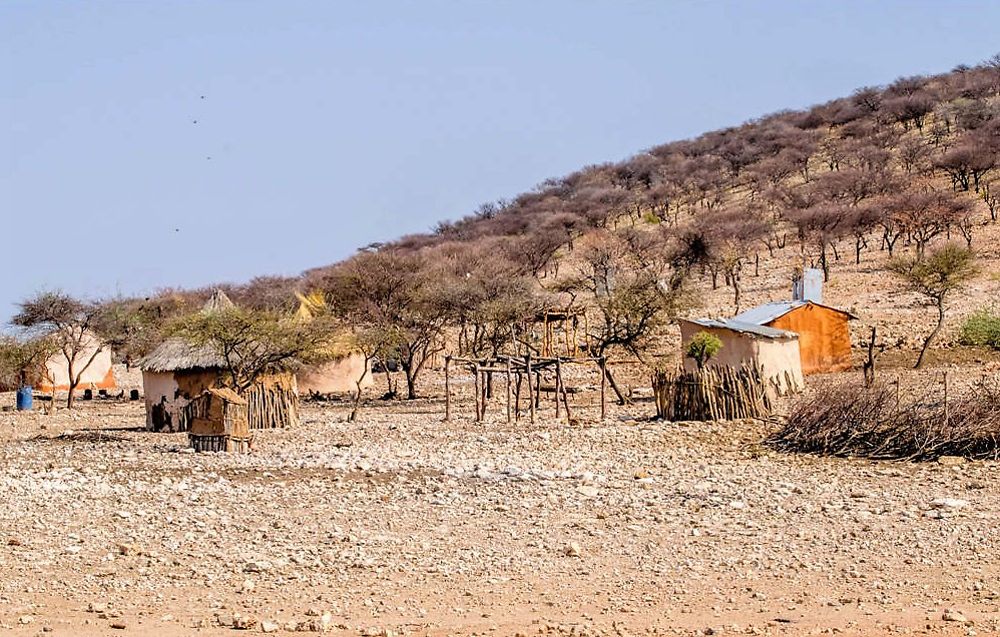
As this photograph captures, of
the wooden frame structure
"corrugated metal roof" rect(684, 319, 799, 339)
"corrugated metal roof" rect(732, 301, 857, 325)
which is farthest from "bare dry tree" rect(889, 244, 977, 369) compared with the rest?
the wooden frame structure

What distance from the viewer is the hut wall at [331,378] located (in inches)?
1312

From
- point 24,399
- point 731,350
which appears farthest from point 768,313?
point 24,399

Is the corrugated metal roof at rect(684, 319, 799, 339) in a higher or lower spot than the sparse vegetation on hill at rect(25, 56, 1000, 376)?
lower

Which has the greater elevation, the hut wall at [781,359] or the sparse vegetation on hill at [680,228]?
the sparse vegetation on hill at [680,228]

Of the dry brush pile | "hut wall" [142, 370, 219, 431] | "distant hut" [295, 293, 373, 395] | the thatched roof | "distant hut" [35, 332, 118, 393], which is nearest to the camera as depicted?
the dry brush pile

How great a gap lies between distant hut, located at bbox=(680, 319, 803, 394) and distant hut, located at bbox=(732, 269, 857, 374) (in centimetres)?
170

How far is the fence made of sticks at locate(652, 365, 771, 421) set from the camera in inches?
823

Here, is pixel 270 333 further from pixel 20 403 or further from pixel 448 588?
pixel 448 588

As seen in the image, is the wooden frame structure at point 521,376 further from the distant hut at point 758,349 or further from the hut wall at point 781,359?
the hut wall at point 781,359

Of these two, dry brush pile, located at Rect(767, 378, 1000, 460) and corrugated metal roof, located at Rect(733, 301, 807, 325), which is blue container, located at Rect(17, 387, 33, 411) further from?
dry brush pile, located at Rect(767, 378, 1000, 460)

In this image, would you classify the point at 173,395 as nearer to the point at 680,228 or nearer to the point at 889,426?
the point at 889,426

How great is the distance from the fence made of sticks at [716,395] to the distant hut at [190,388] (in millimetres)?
7125

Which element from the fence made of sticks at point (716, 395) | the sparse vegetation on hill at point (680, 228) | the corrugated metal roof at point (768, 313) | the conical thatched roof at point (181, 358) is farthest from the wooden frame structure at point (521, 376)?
the corrugated metal roof at point (768, 313)

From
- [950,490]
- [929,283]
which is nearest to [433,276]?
[929,283]
